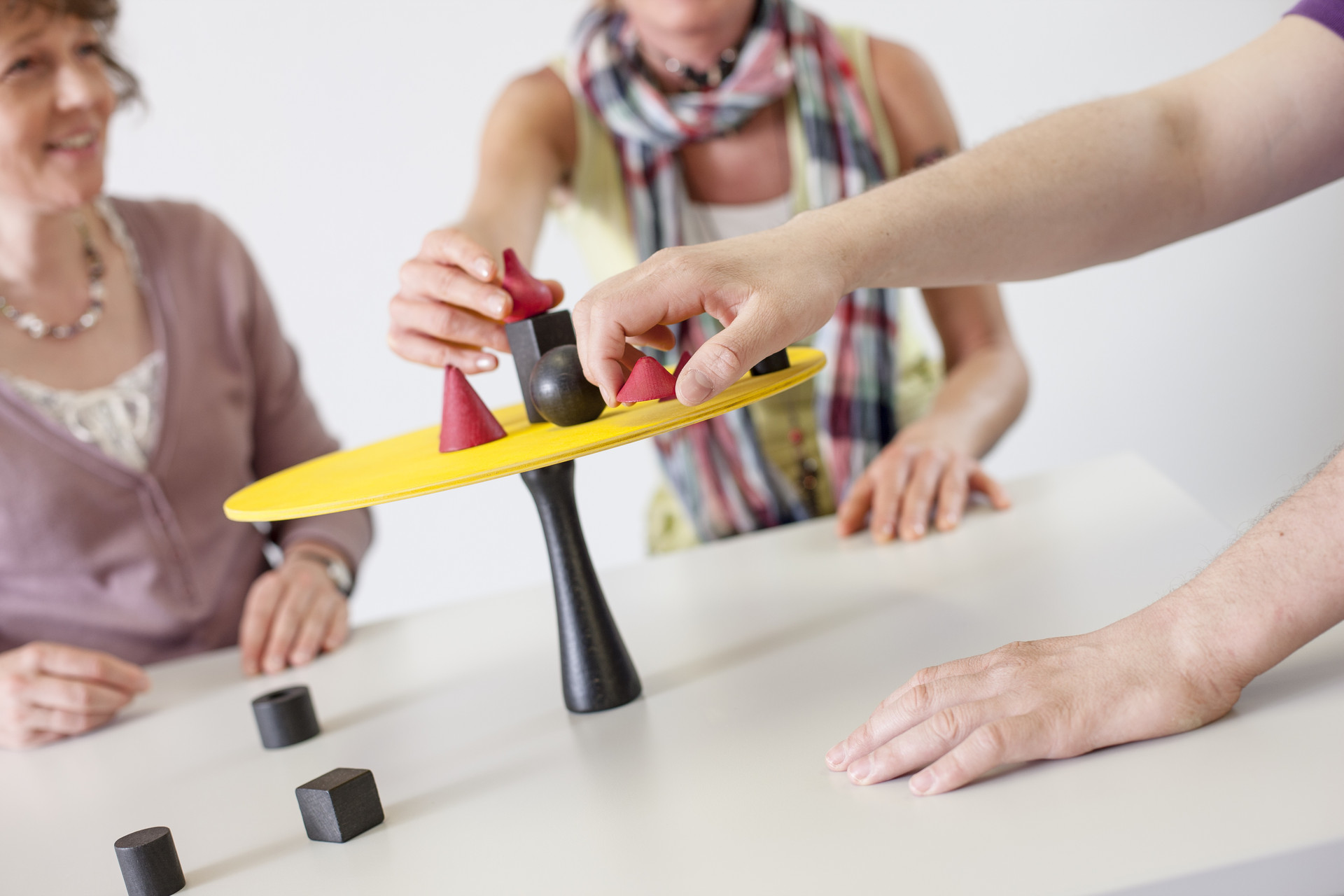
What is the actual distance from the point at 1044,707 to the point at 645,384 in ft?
1.14

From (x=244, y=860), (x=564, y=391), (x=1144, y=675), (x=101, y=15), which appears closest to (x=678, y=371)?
(x=564, y=391)

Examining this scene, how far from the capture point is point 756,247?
0.85 m

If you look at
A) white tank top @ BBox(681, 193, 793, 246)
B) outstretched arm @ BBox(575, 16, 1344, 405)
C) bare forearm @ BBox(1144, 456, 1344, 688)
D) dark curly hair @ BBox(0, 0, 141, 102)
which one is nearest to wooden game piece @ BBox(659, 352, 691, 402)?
outstretched arm @ BBox(575, 16, 1344, 405)

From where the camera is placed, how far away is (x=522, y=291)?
39.5 inches

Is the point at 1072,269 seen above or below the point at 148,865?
above

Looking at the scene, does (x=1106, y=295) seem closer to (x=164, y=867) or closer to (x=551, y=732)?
(x=551, y=732)

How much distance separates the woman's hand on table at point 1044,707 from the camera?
0.68 m

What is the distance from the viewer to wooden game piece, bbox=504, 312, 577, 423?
96 cm

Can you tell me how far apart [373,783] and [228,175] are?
9.95 feet

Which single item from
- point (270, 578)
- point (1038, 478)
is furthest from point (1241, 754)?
point (270, 578)

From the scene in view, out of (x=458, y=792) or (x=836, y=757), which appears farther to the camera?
(x=458, y=792)

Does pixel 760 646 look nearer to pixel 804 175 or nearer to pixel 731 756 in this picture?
pixel 731 756

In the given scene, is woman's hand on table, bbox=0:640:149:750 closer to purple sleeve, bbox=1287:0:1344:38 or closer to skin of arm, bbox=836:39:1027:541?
skin of arm, bbox=836:39:1027:541

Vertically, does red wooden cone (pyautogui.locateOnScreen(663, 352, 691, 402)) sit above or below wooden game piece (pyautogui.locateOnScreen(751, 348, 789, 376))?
above
